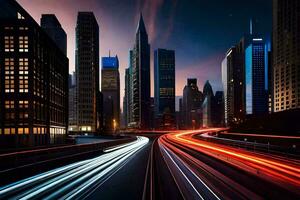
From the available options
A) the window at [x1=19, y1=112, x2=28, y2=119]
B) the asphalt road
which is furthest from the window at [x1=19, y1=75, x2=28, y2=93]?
the asphalt road

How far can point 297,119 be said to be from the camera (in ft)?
244

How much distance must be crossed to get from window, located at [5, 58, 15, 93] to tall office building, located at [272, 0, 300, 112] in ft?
433

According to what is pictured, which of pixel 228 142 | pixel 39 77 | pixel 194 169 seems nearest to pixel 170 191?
pixel 194 169

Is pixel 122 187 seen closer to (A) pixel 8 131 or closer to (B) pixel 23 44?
(A) pixel 8 131

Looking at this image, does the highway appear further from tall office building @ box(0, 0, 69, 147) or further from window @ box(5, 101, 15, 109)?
window @ box(5, 101, 15, 109)

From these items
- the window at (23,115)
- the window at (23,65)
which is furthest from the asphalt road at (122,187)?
the window at (23,65)

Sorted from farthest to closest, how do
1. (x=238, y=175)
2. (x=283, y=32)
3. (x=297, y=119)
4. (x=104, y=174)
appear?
(x=283, y=32), (x=297, y=119), (x=104, y=174), (x=238, y=175)

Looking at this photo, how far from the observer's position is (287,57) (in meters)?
190

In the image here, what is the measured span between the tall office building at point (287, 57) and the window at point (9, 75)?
13183cm

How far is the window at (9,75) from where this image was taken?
84812 mm

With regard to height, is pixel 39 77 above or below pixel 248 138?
above

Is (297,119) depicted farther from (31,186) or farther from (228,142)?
(31,186)

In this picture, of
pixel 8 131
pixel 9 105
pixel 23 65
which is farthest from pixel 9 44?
pixel 8 131

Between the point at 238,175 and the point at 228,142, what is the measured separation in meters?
35.9
